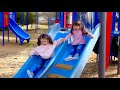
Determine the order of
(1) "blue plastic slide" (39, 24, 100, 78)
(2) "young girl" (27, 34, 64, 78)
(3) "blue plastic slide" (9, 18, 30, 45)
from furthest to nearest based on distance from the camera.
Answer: (3) "blue plastic slide" (9, 18, 30, 45) → (2) "young girl" (27, 34, 64, 78) → (1) "blue plastic slide" (39, 24, 100, 78)

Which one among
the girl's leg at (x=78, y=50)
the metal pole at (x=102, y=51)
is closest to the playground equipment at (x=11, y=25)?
the girl's leg at (x=78, y=50)

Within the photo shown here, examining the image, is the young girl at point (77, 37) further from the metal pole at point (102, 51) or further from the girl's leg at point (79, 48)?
the metal pole at point (102, 51)

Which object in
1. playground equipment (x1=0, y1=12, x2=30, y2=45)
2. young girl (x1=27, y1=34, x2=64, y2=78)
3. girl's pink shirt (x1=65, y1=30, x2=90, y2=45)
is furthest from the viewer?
playground equipment (x1=0, y1=12, x2=30, y2=45)

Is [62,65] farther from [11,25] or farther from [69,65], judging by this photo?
[11,25]

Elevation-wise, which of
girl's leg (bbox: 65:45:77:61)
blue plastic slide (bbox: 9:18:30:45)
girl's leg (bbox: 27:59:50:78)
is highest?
blue plastic slide (bbox: 9:18:30:45)

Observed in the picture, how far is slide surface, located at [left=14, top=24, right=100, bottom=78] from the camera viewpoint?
4648mm

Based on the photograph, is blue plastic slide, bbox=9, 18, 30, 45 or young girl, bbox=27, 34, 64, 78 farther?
blue plastic slide, bbox=9, 18, 30, 45

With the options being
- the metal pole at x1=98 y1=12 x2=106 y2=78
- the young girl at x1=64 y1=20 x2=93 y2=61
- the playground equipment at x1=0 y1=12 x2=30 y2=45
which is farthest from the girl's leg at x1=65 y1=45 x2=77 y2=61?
the playground equipment at x1=0 y1=12 x2=30 y2=45

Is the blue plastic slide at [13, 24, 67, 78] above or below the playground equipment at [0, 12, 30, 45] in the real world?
below

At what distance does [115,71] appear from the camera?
6438 millimetres

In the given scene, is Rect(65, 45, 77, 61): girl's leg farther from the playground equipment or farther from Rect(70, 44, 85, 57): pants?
the playground equipment
